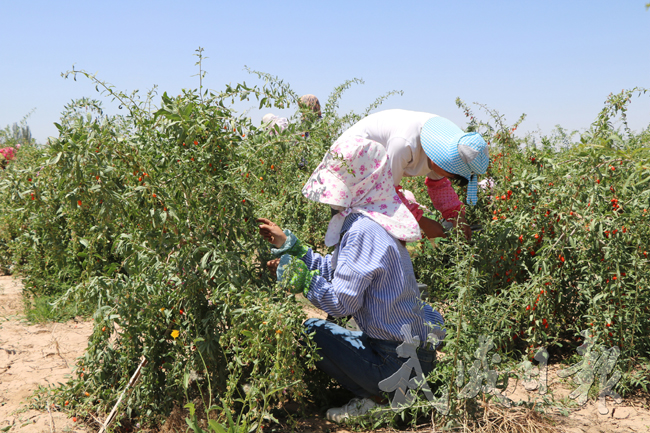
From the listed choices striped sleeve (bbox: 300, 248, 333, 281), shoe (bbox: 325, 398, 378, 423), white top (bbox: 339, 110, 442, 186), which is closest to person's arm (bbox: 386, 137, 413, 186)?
white top (bbox: 339, 110, 442, 186)

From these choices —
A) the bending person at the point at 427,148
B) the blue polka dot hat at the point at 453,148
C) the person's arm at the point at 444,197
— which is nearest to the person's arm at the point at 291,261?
the bending person at the point at 427,148

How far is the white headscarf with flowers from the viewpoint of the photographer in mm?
2064

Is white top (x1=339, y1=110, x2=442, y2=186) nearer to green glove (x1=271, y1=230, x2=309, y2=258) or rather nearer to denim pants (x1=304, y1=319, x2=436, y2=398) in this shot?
green glove (x1=271, y1=230, x2=309, y2=258)

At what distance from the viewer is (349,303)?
1.99 m

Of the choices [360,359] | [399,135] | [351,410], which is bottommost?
[351,410]

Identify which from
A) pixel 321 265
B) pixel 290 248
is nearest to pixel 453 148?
pixel 321 265

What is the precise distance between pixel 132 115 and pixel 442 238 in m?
1.84

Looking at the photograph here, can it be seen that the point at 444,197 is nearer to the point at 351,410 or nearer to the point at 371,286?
the point at 371,286

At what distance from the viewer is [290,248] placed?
215 centimetres

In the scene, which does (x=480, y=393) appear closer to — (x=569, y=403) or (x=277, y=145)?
(x=569, y=403)

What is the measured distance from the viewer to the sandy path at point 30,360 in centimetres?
211

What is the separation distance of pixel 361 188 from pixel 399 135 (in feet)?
2.56

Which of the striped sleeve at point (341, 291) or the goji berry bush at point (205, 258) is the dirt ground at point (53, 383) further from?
the striped sleeve at point (341, 291)

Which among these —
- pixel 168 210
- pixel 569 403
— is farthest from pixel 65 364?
pixel 569 403
